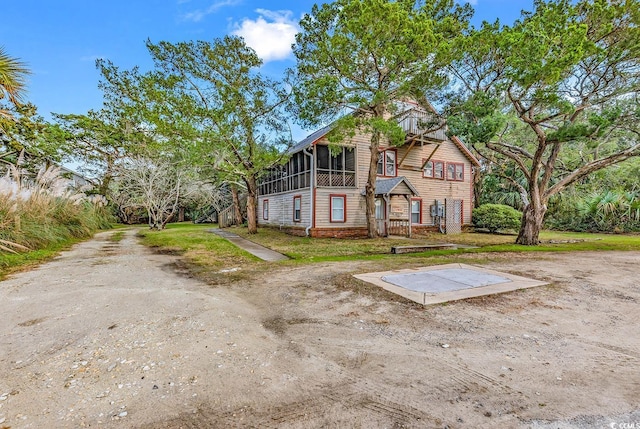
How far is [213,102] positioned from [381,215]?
438 inches

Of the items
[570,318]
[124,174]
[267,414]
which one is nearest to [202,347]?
[267,414]

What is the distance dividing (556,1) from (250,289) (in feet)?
43.7

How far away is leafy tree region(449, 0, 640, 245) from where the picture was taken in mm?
8906

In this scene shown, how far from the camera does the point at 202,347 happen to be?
2.97m

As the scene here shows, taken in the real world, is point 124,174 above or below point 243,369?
above

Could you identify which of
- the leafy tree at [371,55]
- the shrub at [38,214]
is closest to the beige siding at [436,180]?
the leafy tree at [371,55]

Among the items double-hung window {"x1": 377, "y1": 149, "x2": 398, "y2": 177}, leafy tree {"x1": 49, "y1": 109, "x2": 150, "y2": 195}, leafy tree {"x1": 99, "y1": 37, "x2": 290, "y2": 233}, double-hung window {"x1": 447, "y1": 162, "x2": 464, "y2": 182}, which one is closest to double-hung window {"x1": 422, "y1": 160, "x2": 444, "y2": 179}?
double-hung window {"x1": 447, "y1": 162, "x2": 464, "y2": 182}

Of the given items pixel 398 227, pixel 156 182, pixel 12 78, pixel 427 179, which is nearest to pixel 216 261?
pixel 12 78

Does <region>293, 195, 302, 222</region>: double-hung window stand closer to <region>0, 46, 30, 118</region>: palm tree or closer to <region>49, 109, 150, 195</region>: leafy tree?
<region>49, 109, 150, 195</region>: leafy tree

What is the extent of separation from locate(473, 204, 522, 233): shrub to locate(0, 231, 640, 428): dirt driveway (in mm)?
14947

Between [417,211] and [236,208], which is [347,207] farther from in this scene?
[236,208]

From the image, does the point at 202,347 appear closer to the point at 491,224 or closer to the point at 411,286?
the point at 411,286

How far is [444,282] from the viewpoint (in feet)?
18.4

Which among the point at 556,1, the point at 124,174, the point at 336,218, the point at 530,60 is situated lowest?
the point at 336,218
